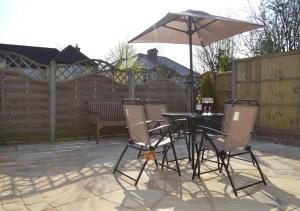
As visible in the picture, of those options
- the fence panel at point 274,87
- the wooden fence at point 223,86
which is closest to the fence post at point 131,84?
the wooden fence at point 223,86

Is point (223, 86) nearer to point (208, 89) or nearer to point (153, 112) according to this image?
point (208, 89)

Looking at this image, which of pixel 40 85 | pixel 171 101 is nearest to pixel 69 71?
pixel 40 85

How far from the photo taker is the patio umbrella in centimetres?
559

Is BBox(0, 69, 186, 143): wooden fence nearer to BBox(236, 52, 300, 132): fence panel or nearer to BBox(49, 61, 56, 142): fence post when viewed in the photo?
BBox(49, 61, 56, 142): fence post

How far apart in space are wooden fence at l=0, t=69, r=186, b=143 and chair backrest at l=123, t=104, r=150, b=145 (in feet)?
11.2

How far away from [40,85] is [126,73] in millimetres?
2156

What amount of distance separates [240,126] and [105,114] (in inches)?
177

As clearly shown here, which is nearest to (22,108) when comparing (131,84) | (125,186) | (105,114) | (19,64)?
(19,64)

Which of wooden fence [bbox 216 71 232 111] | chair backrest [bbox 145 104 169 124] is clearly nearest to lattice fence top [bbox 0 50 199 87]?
wooden fence [bbox 216 71 232 111]

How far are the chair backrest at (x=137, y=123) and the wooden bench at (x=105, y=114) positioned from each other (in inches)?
121

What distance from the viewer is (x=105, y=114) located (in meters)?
7.96

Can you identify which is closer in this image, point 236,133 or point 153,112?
point 236,133

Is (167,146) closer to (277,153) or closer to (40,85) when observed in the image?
(277,153)

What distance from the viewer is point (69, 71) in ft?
26.2
